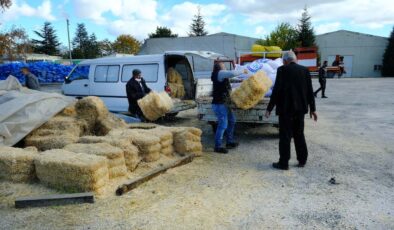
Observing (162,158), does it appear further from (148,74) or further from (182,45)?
(182,45)

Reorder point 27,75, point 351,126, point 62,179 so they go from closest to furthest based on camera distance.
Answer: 1. point 62,179
2. point 351,126
3. point 27,75

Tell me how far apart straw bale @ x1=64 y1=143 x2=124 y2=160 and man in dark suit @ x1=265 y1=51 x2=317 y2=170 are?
2734 millimetres

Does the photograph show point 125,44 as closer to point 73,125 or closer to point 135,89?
point 135,89

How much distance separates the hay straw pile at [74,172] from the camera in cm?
496

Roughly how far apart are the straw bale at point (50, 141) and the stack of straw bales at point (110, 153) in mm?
531

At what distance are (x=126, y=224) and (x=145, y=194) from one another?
941 mm

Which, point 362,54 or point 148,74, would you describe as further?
point 362,54

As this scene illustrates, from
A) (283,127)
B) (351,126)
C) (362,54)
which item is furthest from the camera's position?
(362,54)

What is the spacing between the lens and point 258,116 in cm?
818

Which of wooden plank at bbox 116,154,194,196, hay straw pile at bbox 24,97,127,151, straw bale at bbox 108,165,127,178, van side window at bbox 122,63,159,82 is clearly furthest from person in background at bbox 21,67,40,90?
straw bale at bbox 108,165,127,178

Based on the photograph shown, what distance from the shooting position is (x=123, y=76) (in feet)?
37.5

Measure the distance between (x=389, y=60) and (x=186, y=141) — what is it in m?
42.9

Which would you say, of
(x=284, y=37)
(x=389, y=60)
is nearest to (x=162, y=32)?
(x=284, y=37)

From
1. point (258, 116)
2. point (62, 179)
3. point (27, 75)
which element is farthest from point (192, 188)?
point (27, 75)
